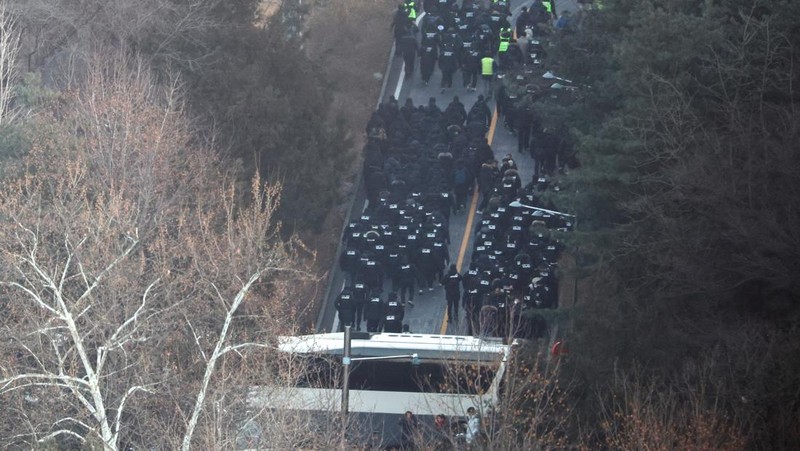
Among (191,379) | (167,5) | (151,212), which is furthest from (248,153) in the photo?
(191,379)

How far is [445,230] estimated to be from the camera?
40.4m

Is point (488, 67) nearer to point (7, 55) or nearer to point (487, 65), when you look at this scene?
point (487, 65)

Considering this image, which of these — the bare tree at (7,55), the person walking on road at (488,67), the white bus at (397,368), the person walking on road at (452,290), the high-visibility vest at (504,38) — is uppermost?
the high-visibility vest at (504,38)


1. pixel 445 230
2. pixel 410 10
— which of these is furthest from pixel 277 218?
pixel 410 10

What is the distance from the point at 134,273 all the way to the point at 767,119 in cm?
1225

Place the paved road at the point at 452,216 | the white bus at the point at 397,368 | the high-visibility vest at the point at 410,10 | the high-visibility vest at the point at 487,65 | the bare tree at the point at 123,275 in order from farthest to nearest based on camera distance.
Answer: the high-visibility vest at the point at 410,10
the high-visibility vest at the point at 487,65
the paved road at the point at 452,216
the white bus at the point at 397,368
the bare tree at the point at 123,275

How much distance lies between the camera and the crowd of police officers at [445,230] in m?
37.2

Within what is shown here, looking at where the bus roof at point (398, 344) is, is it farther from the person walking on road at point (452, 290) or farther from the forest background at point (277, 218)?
the person walking on road at point (452, 290)

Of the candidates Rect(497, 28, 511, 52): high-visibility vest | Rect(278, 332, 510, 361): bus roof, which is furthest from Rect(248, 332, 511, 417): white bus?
Rect(497, 28, 511, 52): high-visibility vest

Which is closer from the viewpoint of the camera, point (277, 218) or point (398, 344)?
point (398, 344)

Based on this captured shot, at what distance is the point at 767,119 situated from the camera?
1304 inches

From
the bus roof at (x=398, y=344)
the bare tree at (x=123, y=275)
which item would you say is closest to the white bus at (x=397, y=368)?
the bus roof at (x=398, y=344)

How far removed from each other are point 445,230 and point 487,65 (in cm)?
1137

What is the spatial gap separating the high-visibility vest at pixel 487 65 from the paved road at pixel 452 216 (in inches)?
51.9
